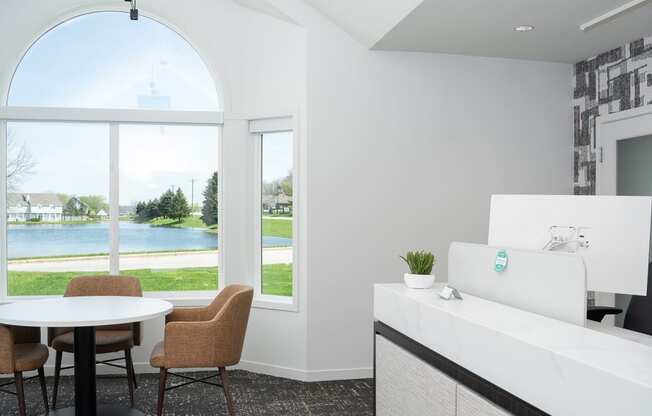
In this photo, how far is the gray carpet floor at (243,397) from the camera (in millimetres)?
4285

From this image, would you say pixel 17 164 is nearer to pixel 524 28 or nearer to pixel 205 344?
pixel 205 344

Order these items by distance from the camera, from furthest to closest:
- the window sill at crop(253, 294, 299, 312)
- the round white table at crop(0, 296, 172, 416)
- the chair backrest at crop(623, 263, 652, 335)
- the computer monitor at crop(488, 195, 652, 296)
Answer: the window sill at crop(253, 294, 299, 312) → the round white table at crop(0, 296, 172, 416) → the chair backrest at crop(623, 263, 652, 335) → the computer monitor at crop(488, 195, 652, 296)

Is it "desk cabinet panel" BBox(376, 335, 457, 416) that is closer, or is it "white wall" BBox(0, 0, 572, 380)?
"desk cabinet panel" BBox(376, 335, 457, 416)

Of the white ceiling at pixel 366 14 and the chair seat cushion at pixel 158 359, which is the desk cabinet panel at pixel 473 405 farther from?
the white ceiling at pixel 366 14

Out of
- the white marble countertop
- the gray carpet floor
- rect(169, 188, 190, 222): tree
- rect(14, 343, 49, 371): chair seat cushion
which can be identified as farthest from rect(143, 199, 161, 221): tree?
the white marble countertop

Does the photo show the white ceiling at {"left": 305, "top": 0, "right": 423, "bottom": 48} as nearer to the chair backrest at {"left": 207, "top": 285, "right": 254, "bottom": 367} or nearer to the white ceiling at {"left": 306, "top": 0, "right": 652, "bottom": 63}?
the white ceiling at {"left": 306, "top": 0, "right": 652, "bottom": 63}

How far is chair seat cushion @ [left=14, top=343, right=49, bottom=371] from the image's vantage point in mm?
3844

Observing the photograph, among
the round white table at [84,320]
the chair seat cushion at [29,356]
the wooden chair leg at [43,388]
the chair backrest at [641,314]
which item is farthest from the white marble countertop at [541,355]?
the wooden chair leg at [43,388]

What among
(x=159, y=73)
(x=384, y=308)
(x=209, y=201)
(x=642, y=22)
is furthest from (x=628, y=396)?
(x=159, y=73)

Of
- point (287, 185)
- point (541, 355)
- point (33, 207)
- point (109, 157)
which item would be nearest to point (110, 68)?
point (109, 157)

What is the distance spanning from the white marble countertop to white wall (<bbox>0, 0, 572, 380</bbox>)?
2.35 m

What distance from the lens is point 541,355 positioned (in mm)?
1819

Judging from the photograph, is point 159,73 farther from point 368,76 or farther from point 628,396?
point 628,396

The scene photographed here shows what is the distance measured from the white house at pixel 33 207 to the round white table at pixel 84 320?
143cm
